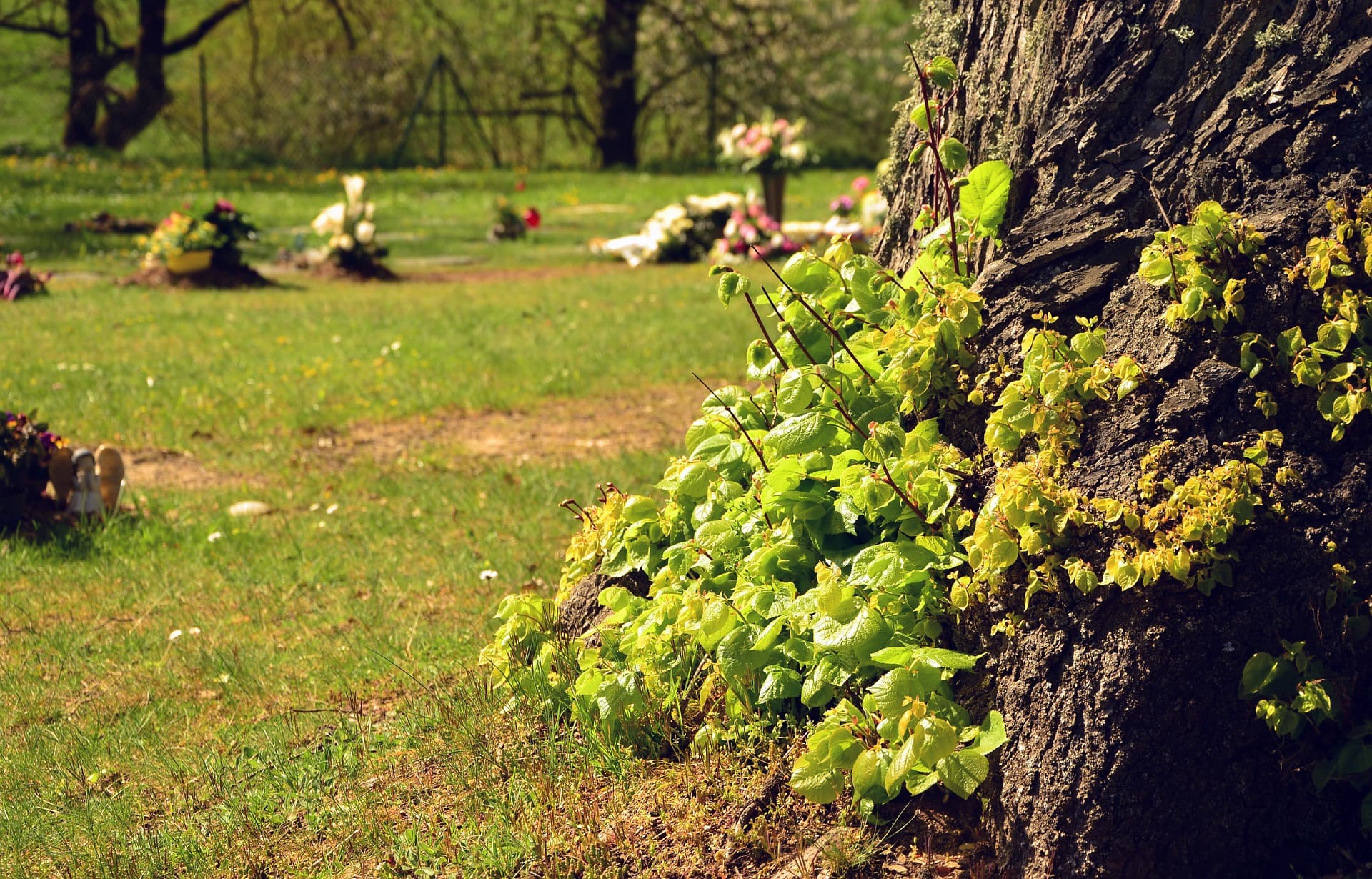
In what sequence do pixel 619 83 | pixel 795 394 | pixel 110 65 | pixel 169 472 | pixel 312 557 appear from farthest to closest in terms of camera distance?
pixel 619 83, pixel 110 65, pixel 169 472, pixel 312 557, pixel 795 394

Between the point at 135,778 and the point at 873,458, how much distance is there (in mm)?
1981

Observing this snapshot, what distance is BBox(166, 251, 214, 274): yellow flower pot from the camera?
1138 cm

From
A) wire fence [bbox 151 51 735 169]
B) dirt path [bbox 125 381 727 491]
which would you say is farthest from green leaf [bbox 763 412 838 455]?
wire fence [bbox 151 51 735 169]

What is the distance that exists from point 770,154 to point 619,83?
41.8 feet

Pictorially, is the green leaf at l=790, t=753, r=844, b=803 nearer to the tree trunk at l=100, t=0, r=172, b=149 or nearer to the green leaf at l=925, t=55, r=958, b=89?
the green leaf at l=925, t=55, r=958, b=89

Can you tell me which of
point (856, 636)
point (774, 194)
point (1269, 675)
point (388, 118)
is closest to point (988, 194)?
point (856, 636)

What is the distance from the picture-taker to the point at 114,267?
488 inches

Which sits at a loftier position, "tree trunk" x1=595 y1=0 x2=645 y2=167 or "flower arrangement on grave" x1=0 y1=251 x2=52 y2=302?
"tree trunk" x1=595 y1=0 x2=645 y2=167

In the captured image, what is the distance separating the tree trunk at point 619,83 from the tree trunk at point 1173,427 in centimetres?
2331

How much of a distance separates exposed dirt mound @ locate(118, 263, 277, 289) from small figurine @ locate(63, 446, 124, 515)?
670cm

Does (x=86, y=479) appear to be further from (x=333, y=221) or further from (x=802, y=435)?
(x=333, y=221)

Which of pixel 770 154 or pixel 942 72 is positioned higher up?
pixel 770 154

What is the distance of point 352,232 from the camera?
40.5 ft

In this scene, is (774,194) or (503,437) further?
(774,194)
